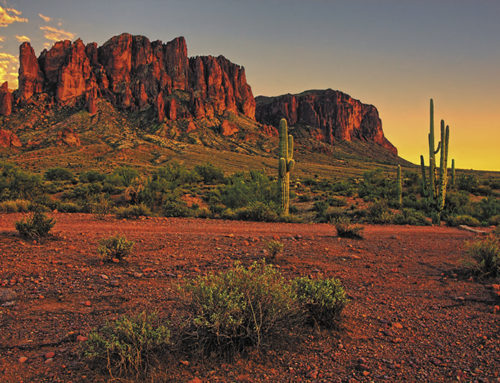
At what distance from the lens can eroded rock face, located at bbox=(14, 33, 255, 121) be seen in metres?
102

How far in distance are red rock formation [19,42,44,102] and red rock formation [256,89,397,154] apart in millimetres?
100419

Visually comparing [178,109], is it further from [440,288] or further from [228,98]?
[440,288]

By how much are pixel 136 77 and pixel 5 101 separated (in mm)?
43798

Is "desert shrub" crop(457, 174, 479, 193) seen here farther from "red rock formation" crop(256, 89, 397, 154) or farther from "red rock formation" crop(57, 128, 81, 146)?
"red rock formation" crop(256, 89, 397, 154)

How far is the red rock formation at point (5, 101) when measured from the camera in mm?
90500

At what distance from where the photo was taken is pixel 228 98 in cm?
12988

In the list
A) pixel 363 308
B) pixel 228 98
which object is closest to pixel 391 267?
pixel 363 308

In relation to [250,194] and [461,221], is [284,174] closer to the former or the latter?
[250,194]

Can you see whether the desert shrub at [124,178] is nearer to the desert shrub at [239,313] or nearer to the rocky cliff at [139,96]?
the desert shrub at [239,313]

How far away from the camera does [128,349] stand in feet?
8.76

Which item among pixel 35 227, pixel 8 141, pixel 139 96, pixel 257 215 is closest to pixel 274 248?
pixel 35 227

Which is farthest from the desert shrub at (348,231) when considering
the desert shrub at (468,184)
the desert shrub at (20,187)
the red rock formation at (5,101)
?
the red rock formation at (5,101)

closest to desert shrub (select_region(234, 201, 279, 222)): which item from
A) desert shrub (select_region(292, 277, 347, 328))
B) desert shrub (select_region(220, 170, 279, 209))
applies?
desert shrub (select_region(220, 170, 279, 209))

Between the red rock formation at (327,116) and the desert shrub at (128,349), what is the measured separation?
143705mm
